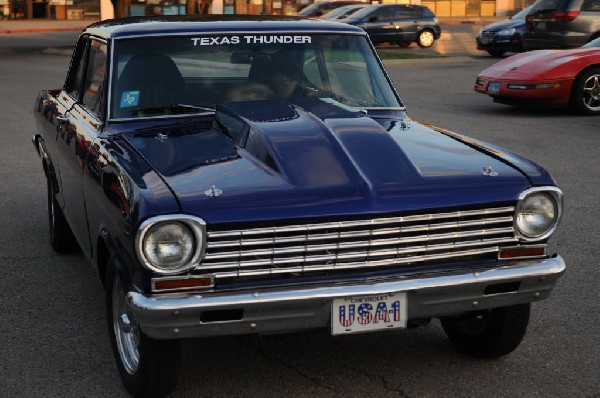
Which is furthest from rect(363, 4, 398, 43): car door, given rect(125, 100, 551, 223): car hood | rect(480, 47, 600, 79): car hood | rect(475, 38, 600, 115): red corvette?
rect(125, 100, 551, 223): car hood

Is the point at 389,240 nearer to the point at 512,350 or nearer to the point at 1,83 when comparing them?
the point at 512,350

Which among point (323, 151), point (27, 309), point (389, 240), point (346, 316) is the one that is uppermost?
point (323, 151)

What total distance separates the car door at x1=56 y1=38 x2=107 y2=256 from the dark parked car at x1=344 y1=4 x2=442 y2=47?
2451cm

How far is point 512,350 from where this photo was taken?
495cm

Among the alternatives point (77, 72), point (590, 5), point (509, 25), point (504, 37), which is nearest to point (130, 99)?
point (77, 72)

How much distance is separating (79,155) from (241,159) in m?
1.30

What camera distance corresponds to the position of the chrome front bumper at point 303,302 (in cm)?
400

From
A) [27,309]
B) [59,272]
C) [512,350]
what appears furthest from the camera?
[59,272]

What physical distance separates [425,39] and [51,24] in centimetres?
Result: 2108

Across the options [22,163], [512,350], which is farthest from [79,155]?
[22,163]

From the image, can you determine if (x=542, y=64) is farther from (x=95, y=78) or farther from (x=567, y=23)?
(x=95, y=78)

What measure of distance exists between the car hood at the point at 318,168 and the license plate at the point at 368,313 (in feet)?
1.19

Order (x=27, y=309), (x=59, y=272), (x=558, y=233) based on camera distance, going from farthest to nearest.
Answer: (x=558, y=233)
(x=59, y=272)
(x=27, y=309)

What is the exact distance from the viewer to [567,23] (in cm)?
2052
